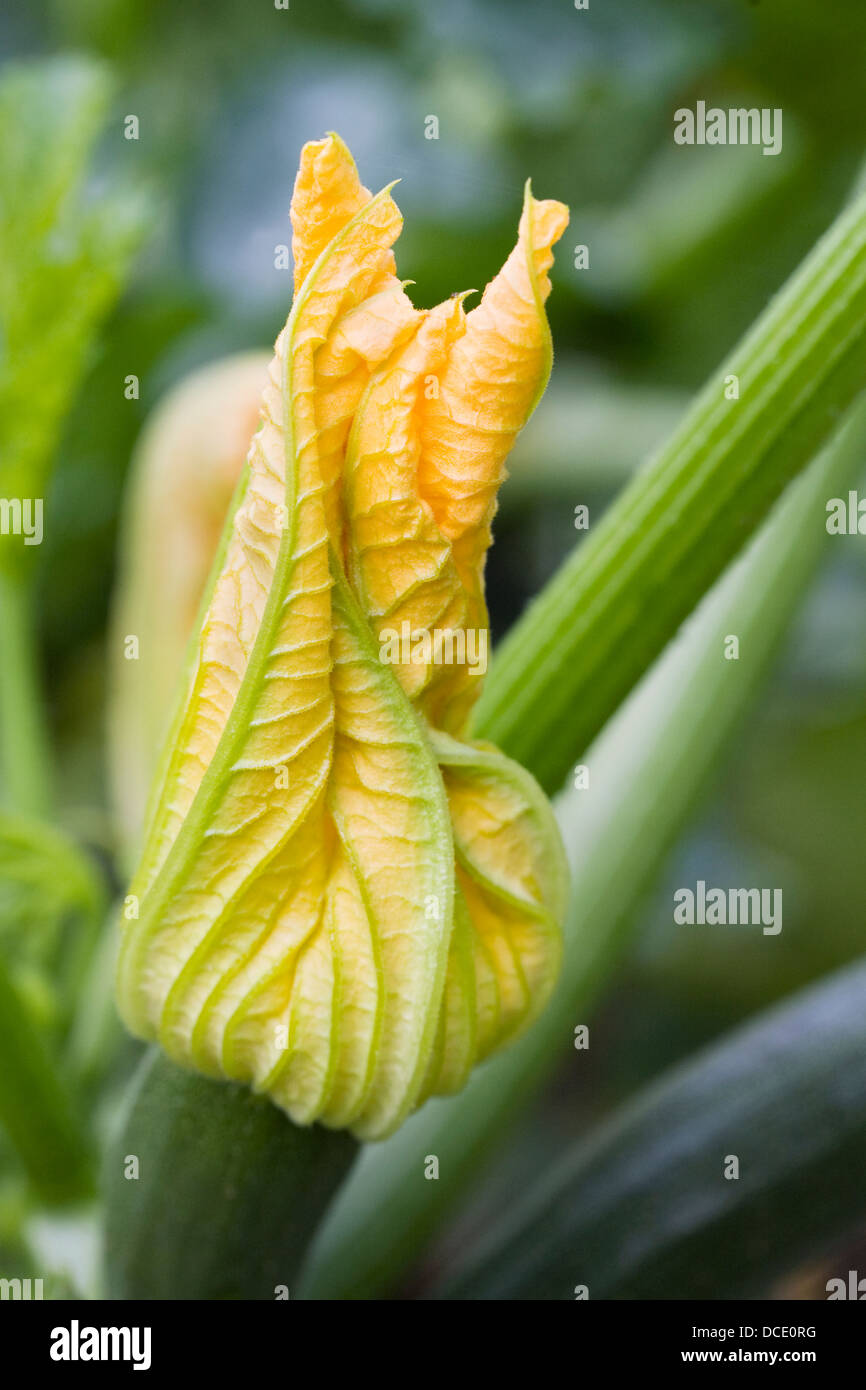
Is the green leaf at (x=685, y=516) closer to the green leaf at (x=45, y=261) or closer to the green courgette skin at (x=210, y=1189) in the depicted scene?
the green courgette skin at (x=210, y=1189)

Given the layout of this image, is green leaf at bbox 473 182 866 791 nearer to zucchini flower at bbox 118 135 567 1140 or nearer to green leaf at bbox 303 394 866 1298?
zucchini flower at bbox 118 135 567 1140

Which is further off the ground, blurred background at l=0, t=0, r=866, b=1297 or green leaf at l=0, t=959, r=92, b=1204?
blurred background at l=0, t=0, r=866, b=1297

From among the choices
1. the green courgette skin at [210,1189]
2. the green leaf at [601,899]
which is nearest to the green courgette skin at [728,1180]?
the green leaf at [601,899]

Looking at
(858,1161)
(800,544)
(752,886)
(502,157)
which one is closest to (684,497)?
(800,544)

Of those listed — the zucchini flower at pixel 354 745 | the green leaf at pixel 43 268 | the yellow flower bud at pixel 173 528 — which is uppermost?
the green leaf at pixel 43 268

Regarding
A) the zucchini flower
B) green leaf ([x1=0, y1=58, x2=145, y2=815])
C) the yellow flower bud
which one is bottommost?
the zucchini flower

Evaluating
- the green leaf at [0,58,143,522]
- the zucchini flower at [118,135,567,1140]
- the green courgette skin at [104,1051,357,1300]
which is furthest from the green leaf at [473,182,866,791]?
the green leaf at [0,58,143,522]

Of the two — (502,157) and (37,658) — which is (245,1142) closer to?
(37,658)

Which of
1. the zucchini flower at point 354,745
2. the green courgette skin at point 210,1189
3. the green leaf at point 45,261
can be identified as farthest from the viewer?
the green leaf at point 45,261
